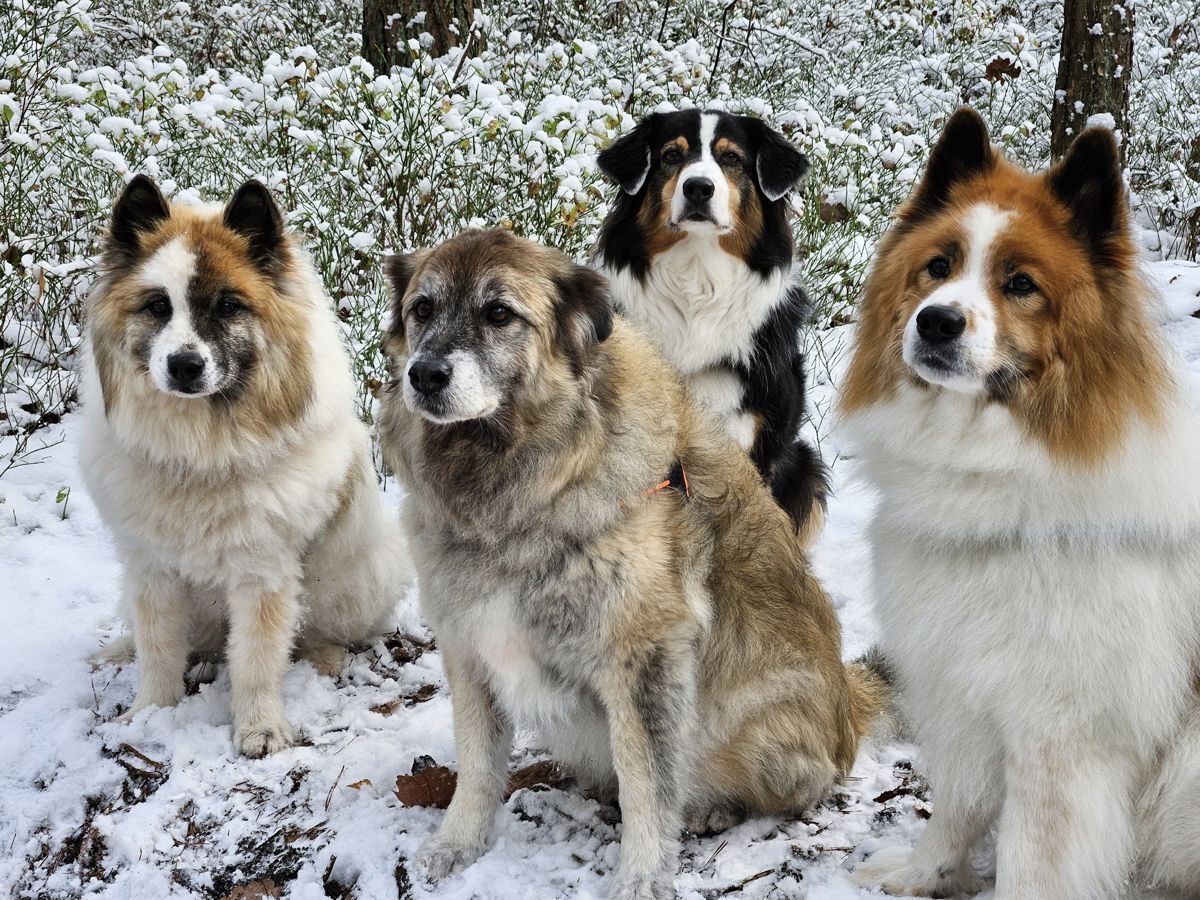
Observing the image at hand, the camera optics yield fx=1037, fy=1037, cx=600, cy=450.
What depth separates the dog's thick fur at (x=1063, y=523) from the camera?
225 centimetres

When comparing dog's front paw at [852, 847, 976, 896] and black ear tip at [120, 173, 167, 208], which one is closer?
dog's front paw at [852, 847, 976, 896]

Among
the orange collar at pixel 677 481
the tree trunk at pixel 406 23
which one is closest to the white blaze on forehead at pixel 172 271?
the orange collar at pixel 677 481

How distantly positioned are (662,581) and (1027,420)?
3.24ft

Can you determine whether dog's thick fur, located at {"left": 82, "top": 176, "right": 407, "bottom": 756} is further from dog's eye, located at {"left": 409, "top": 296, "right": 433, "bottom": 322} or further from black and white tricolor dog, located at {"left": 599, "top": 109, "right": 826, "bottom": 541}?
black and white tricolor dog, located at {"left": 599, "top": 109, "right": 826, "bottom": 541}

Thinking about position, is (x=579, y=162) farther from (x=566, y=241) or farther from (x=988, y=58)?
(x=988, y=58)

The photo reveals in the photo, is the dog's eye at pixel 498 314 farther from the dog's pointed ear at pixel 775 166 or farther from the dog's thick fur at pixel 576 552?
the dog's pointed ear at pixel 775 166

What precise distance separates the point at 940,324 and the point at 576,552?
107cm

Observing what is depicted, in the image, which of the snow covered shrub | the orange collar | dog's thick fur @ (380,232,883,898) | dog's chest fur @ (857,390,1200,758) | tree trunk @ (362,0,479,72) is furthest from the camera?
tree trunk @ (362,0,479,72)

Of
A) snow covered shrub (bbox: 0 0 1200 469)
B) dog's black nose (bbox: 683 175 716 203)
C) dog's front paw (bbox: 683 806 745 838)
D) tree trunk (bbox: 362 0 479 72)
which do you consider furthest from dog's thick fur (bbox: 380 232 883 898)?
tree trunk (bbox: 362 0 479 72)

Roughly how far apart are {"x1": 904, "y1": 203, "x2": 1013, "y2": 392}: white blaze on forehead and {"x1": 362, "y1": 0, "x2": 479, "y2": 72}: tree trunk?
21.4 ft

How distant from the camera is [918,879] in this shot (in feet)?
8.93

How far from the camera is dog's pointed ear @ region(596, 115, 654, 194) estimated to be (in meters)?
4.59

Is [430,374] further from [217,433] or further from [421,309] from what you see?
[217,433]

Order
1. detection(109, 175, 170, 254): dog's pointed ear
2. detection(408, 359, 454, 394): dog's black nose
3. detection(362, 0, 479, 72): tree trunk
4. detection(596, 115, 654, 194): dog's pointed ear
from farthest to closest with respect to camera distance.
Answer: detection(362, 0, 479, 72): tree trunk → detection(596, 115, 654, 194): dog's pointed ear → detection(109, 175, 170, 254): dog's pointed ear → detection(408, 359, 454, 394): dog's black nose
